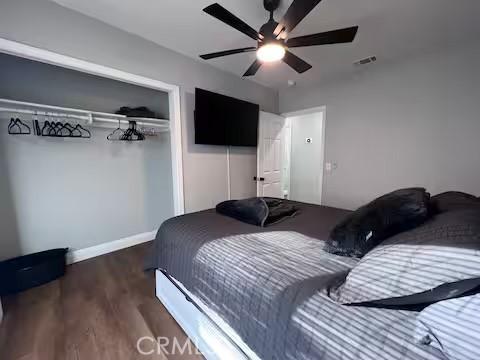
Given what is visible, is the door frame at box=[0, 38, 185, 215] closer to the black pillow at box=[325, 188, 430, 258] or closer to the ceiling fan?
the ceiling fan

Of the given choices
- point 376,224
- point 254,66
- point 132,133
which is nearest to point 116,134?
point 132,133

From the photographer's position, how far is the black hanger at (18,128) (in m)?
2.06

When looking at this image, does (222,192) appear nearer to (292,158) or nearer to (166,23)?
(166,23)

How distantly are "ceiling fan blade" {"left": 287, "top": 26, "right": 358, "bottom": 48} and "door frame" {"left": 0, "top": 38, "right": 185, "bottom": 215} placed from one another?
1525mm

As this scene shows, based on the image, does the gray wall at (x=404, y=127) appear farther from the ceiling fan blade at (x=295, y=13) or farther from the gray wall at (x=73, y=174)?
the gray wall at (x=73, y=174)

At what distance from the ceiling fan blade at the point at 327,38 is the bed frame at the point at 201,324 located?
2.04 meters

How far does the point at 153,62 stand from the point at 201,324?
8.54 feet

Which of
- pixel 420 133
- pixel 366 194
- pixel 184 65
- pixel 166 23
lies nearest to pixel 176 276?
pixel 166 23

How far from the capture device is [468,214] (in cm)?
83

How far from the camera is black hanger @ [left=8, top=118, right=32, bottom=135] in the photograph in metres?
2.06

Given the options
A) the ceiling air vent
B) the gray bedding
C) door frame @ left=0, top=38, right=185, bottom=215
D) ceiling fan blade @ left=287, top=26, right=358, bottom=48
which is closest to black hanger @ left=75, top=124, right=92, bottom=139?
door frame @ left=0, top=38, right=185, bottom=215

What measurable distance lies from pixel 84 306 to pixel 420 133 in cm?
397

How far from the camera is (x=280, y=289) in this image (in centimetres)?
85

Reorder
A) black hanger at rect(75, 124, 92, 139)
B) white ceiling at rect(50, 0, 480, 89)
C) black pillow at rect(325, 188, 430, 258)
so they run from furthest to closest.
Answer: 1. black hanger at rect(75, 124, 92, 139)
2. white ceiling at rect(50, 0, 480, 89)
3. black pillow at rect(325, 188, 430, 258)
